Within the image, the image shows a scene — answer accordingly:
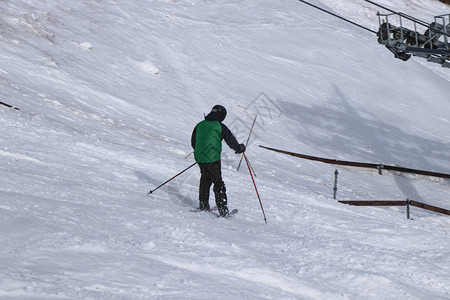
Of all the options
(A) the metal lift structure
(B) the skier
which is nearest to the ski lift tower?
(A) the metal lift structure

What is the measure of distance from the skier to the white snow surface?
426mm

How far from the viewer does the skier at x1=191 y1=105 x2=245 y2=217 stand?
809 cm

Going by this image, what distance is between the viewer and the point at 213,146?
8.10 meters

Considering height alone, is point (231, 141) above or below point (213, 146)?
above

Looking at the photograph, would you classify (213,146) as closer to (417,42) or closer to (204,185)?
(204,185)

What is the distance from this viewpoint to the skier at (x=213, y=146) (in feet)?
26.6

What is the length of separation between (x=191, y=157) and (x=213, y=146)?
19.5 feet

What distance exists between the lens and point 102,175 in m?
9.31

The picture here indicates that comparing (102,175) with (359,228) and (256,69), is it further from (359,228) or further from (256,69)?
(256,69)

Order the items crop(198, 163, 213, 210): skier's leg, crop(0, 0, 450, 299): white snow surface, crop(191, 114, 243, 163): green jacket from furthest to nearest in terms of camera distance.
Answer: crop(198, 163, 213, 210): skier's leg, crop(191, 114, 243, 163): green jacket, crop(0, 0, 450, 299): white snow surface

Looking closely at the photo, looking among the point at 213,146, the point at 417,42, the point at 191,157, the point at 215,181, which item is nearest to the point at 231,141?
the point at 213,146

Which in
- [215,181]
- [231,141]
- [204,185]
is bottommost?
[204,185]

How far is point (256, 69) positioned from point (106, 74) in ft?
32.2

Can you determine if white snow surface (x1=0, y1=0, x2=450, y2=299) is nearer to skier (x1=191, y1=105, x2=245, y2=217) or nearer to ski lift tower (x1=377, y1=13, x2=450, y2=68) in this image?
skier (x1=191, y1=105, x2=245, y2=217)
